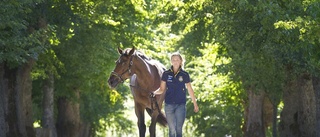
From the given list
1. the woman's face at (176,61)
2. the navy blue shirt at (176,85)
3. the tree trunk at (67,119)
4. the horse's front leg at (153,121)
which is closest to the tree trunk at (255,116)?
the tree trunk at (67,119)

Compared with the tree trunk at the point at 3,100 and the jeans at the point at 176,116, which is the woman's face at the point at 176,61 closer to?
the jeans at the point at 176,116

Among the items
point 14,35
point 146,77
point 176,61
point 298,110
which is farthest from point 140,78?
point 298,110

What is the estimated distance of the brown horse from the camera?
20766 mm

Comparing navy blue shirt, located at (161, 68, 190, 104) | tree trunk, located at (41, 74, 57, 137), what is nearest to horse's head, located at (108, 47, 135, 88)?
navy blue shirt, located at (161, 68, 190, 104)

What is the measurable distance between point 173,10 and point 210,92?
11301 millimetres

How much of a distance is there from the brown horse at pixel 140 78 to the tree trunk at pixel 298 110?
6.03m

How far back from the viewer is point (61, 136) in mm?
41625

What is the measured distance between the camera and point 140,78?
2147 cm

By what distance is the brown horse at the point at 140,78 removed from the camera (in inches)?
818

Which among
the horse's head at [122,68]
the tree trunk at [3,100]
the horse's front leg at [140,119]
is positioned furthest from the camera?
the tree trunk at [3,100]

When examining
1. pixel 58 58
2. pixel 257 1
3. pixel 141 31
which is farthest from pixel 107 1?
pixel 257 1

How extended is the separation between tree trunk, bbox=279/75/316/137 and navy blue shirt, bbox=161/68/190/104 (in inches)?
349

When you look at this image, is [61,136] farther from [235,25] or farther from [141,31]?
[235,25]

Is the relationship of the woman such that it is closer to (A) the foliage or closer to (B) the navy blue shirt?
(B) the navy blue shirt
